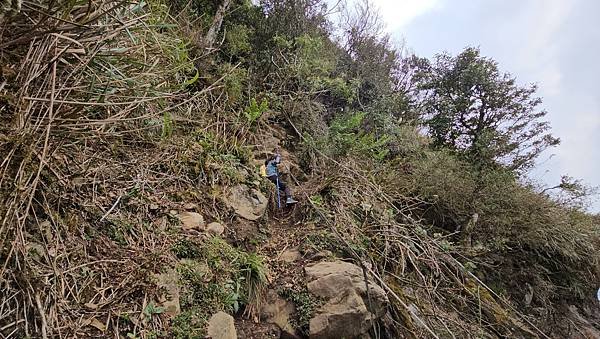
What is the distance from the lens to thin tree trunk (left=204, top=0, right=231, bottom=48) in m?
4.61

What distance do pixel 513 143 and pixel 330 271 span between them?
4873mm

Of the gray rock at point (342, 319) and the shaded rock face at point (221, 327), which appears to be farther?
the gray rock at point (342, 319)

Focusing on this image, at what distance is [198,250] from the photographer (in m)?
2.30

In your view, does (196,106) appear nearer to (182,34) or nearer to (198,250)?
(182,34)

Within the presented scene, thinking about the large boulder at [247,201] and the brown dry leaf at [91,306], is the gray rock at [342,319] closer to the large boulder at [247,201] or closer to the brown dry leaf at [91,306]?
the large boulder at [247,201]

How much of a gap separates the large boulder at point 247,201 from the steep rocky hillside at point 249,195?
20mm

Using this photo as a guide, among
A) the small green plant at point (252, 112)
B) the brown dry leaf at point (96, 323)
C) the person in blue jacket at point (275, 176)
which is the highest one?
the small green plant at point (252, 112)

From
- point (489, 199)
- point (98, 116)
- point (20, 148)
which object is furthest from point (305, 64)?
point (20, 148)

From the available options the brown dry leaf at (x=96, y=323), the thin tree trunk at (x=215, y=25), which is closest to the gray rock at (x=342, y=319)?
the brown dry leaf at (x=96, y=323)

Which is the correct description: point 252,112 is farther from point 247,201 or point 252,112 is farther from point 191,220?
point 191,220

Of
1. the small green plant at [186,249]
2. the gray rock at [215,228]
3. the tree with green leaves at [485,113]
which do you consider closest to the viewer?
the small green plant at [186,249]

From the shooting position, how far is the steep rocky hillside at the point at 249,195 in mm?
1646

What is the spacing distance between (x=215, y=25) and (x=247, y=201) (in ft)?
8.96

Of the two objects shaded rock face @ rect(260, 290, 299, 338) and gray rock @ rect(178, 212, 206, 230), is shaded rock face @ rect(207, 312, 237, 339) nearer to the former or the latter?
shaded rock face @ rect(260, 290, 299, 338)
